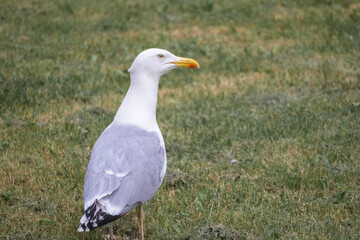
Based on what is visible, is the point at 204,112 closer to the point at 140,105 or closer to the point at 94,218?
the point at 140,105

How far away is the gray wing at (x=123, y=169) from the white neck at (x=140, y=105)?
0.27ft

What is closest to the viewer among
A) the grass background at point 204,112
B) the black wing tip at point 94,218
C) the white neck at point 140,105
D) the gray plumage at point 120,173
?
the black wing tip at point 94,218

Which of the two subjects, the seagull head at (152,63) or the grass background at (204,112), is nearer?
the seagull head at (152,63)

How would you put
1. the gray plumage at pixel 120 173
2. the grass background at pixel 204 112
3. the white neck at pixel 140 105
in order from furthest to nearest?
the grass background at pixel 204 112
the white neck at pixel 140 105
the gray plumage at pixel 120 173

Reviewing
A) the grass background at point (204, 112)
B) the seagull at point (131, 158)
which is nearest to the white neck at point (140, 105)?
the seagull at point (131, 158)

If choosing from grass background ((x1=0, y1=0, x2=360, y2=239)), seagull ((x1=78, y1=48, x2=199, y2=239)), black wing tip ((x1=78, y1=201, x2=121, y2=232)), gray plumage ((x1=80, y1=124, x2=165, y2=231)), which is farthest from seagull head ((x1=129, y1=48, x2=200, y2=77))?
black wing tip ((x1=78, y1=201, x2=121, y2=232))

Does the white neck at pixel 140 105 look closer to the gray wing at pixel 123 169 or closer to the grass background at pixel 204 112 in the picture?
the gray wing at pixel 123 169

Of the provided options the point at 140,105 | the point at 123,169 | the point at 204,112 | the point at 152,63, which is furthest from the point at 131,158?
the point at 204,112

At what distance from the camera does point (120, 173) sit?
399 centimetres

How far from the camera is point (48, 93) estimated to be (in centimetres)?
756

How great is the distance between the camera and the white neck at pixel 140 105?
450cm

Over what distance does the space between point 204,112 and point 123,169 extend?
334cm

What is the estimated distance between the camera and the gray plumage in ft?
12.3

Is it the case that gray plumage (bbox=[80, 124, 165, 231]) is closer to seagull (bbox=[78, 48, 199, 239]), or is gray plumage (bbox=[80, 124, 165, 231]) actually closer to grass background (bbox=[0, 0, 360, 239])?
seagull (bbox=[78, 48, 199, 239])
